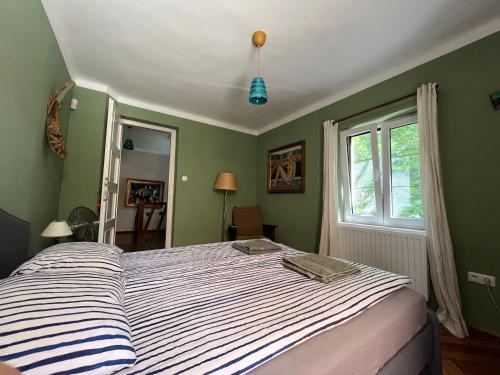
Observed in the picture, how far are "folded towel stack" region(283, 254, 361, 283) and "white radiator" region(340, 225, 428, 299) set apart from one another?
3.49 ft

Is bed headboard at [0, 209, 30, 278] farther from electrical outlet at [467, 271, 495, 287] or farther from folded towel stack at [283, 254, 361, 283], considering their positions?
electrical outlet at [467, 271, 495, 287]

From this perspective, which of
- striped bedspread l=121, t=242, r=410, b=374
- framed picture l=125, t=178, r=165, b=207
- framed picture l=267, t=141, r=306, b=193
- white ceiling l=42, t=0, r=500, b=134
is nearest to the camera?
striped bedspread l=121, t=242, r=410, b=374

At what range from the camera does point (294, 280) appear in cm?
119

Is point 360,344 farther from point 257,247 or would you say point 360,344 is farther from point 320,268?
point 257,247

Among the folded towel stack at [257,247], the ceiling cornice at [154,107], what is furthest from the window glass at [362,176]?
the ceiling cornice at [154,107]

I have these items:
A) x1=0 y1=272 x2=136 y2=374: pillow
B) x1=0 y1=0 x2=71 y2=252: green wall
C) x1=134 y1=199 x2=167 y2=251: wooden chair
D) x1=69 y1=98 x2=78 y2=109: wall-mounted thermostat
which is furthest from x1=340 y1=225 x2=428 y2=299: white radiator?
x1=134 y1=199 x2=167 y2=251: wooden chair

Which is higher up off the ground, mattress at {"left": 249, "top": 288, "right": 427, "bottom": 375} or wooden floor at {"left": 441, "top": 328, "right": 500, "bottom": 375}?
mattress at {"left": 249, "top": 288, "right": 427, "bottom": 375}

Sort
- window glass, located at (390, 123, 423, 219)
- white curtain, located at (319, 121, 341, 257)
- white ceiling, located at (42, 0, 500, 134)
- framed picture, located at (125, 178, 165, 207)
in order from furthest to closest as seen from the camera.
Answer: framed picture, located at (125, 178, 165, 207), white curtain, located at (319, 121, 341, 257), window glass, located at (390, 123, 423, 219), white ceiling, located at (42, 0, 500, 134)

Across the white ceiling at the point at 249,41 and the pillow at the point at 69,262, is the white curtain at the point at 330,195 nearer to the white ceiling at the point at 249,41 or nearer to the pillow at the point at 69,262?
the white ceiling at the point at 249,41

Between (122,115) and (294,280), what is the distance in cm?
308

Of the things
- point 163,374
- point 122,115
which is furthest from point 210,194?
point 163,374

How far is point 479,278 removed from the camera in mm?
1654

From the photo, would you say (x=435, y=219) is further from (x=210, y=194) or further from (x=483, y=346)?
(x=210, y=194)

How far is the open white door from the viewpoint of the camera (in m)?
2.18
